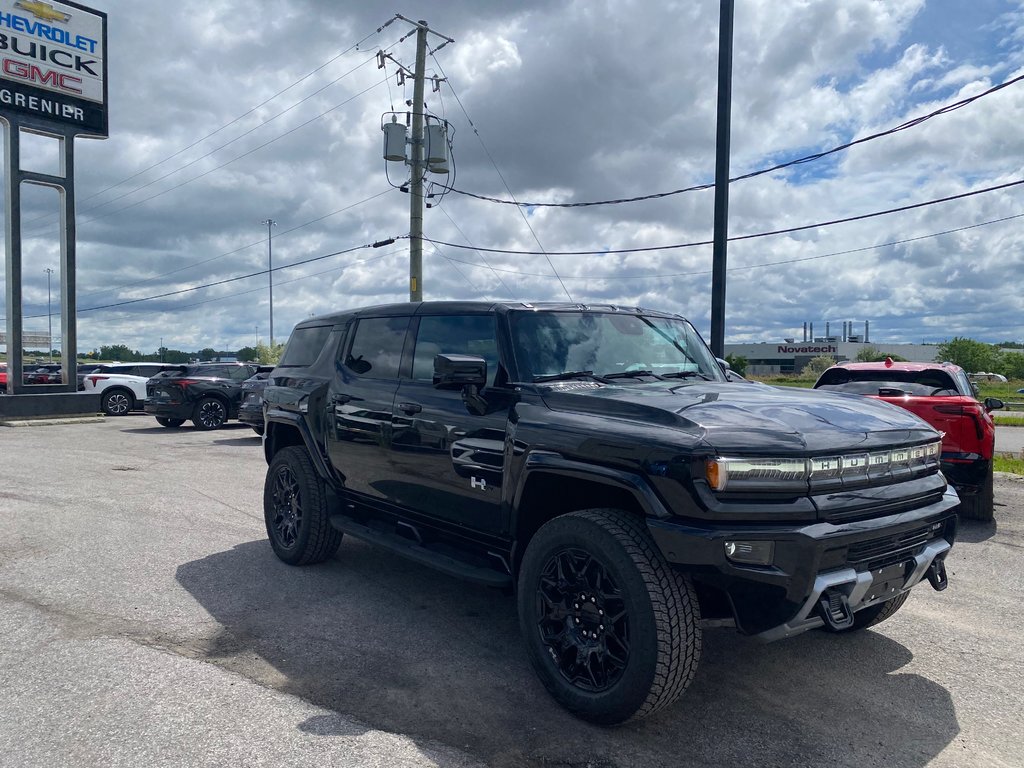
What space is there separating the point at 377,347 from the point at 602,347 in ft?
5.55

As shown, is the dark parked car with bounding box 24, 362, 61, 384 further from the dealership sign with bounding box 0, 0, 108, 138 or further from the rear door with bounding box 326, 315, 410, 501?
the rear door with bounding box 326, 315, 410, 501

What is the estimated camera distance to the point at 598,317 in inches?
183

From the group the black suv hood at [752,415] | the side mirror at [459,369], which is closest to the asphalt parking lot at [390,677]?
the black suv hood at [752,415]

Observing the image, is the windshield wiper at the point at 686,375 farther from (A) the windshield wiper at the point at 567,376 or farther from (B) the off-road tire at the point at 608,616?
(B) the off-road tire at the point at 608,616

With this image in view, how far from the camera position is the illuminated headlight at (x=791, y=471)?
304 cm

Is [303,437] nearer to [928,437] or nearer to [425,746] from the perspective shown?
[425,746]

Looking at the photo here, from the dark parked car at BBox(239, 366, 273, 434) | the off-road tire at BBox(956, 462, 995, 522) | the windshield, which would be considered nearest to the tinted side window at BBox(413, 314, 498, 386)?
the windshield

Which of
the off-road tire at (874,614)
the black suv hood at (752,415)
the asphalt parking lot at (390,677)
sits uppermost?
the black suv hood at (752,415)

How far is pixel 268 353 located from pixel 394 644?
177 ft

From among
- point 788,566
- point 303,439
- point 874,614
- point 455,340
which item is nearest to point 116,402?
point 303,439

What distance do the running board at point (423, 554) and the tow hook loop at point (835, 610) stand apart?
1.53m

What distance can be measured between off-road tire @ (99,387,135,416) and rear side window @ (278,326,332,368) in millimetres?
17716

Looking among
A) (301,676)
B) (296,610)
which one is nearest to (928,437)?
(301,676)

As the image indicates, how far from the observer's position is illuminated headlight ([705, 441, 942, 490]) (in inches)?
120
